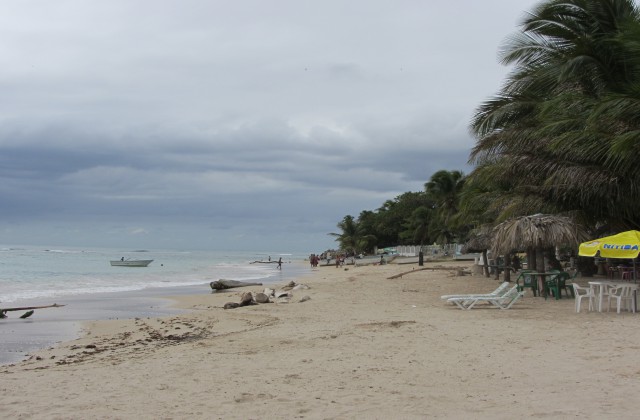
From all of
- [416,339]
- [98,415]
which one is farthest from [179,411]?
[416,339]

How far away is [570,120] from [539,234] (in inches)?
124

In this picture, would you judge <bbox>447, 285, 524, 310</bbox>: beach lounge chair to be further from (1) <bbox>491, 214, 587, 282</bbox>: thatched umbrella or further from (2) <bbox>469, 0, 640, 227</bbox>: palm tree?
(2) <bbox>469, 0, 640, 227</bbox>: palm tree

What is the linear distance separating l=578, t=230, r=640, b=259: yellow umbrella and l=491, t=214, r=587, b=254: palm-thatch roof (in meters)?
2.20

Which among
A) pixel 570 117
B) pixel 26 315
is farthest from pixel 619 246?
pixel 26 315

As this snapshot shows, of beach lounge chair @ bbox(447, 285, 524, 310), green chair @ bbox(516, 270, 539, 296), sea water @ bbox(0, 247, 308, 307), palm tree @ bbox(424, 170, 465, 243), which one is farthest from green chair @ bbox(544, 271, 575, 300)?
palm tree @ bbox(424, 170, 465, 243)

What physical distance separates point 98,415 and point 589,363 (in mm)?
5255

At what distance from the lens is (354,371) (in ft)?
22.9

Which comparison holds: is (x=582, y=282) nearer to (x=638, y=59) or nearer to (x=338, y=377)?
(x=638, y=59)

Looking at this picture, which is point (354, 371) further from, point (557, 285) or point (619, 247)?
point (557, 285)

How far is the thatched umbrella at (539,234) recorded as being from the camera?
48.0 feet

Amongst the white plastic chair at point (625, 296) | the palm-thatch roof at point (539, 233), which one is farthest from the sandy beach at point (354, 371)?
the palm-thatch roof at point (539, 233)

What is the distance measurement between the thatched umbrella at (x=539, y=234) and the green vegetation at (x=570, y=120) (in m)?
1.55

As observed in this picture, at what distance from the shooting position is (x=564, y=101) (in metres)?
16.6

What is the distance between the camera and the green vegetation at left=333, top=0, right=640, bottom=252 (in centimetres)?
1454
